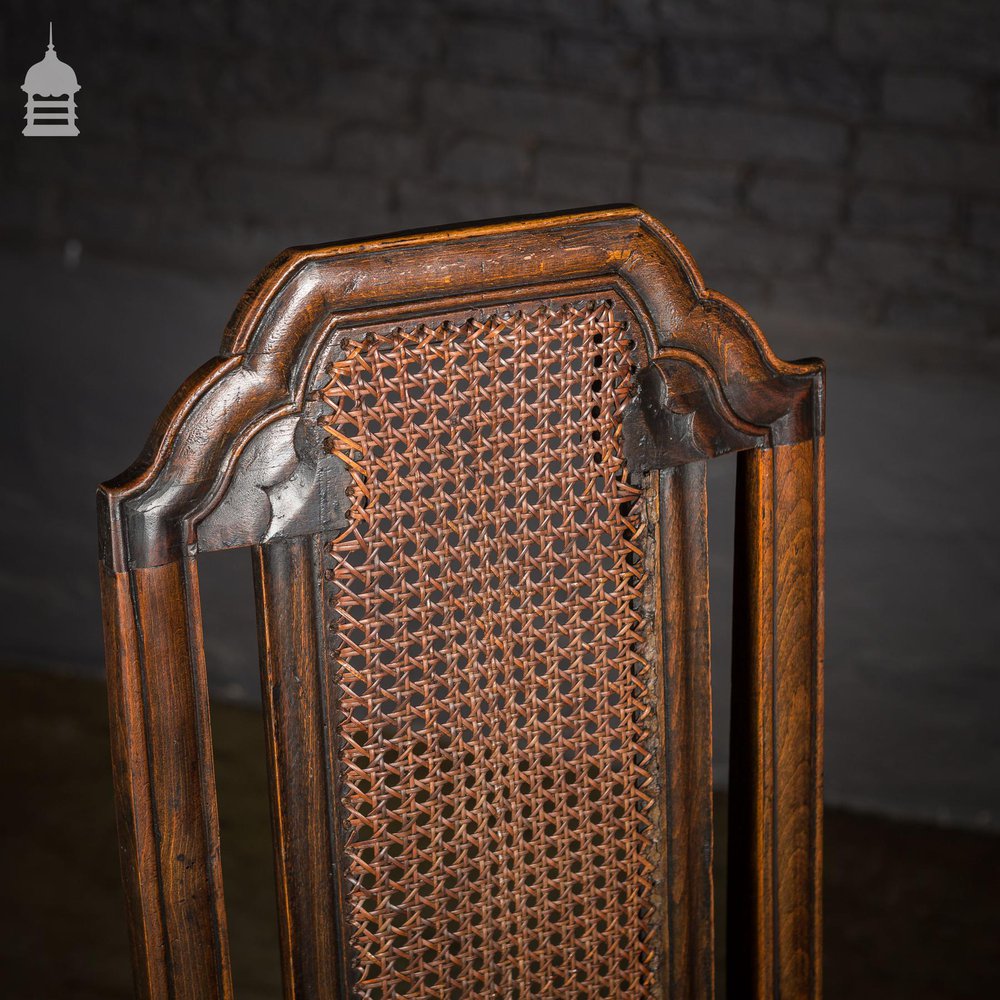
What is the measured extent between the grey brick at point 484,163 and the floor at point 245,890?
1179 millimetres

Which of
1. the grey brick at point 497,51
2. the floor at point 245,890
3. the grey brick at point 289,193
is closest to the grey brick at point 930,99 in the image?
the grey brick at point 497,51

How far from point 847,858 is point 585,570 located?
1.88m

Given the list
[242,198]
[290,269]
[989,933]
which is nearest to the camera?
[290,269]

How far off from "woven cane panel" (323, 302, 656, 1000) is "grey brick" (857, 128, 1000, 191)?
164cm

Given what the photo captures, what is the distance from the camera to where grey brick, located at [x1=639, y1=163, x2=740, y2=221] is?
2.84m

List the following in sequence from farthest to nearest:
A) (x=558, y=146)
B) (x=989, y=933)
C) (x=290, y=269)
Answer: (x=558, y=146) < (x=989, y=933) < (x=290, y=269)

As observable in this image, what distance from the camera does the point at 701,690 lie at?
4.29 ft

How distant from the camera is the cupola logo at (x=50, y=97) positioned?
320cm

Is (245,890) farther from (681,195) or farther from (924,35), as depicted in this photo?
(924,35)

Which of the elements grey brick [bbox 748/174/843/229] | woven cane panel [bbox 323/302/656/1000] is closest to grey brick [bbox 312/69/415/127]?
grey brick [bbox 748/174/843/229]

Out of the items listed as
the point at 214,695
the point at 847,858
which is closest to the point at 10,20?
the point at 214,695

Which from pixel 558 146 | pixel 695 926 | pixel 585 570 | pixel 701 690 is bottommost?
pixel 695 926

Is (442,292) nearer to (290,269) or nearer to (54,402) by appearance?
(290,269)

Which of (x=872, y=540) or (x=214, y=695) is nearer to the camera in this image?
(x=872, y=540)
